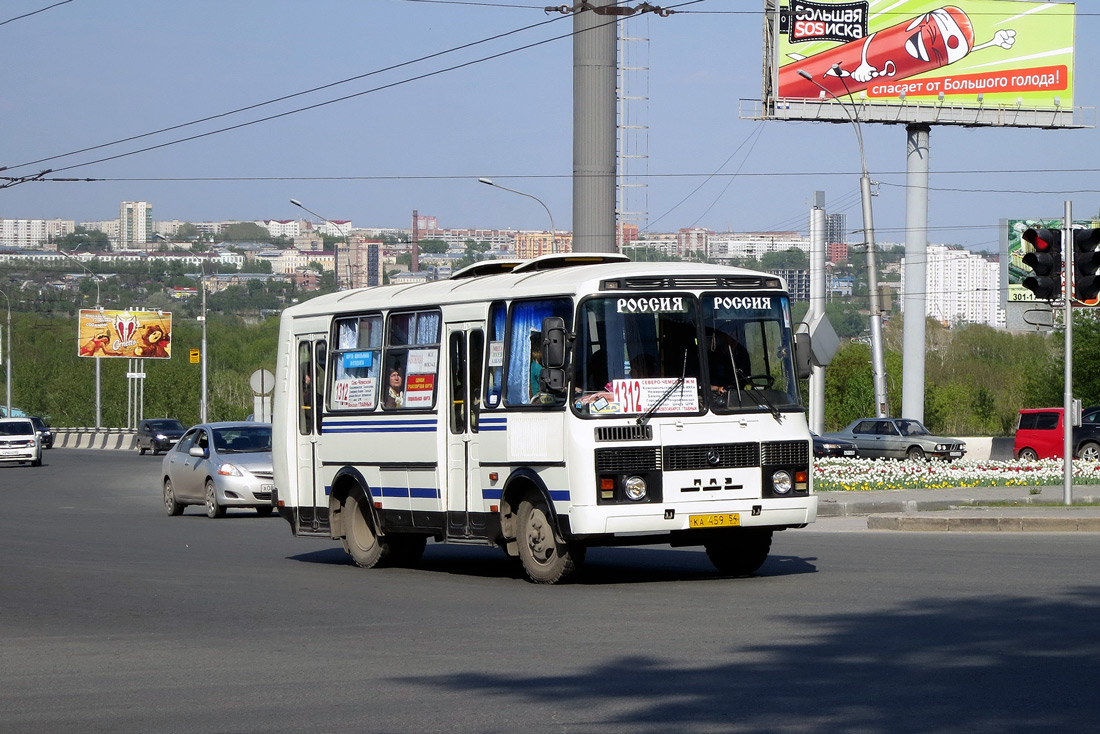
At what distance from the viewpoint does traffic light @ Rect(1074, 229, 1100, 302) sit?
2042 cm

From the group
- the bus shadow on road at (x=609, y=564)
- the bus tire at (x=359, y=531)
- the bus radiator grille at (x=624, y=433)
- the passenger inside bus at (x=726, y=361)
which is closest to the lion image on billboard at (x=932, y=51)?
the bus shadow on road at (x=609, y=564)

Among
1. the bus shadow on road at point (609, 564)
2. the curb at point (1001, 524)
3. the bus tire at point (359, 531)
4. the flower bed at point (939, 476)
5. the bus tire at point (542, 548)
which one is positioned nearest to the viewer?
the bus tire at point (542, 548)

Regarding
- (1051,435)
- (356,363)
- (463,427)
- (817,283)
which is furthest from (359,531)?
(817,283)

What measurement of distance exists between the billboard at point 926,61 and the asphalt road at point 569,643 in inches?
1641

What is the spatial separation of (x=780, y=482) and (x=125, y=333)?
93.1 m

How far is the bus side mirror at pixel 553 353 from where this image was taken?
12930 millimetres

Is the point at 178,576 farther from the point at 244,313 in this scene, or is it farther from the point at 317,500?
the point at 244,313

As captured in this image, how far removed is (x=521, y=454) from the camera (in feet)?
45.1

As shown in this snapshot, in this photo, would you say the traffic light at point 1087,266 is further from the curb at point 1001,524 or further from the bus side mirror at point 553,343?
the bus side mirror at point 553,343

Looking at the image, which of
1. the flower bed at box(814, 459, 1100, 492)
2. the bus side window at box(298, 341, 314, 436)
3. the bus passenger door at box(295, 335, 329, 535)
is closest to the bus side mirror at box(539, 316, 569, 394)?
the bus passenger door at box(295, 335, 329, 535)

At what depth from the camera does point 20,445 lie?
53.5m

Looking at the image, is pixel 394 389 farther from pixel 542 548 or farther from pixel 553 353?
pixel 553 353

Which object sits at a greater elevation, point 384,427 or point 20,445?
point 384,427

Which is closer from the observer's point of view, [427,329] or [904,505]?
[427,329]
